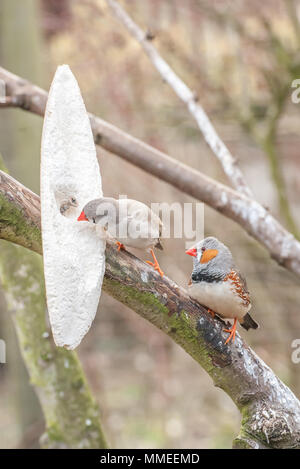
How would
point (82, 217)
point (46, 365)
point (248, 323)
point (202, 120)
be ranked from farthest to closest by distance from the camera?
point (202, 120) → point (46, 365) → point (248, 323) → point (82, 217)

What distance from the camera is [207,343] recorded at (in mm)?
1112

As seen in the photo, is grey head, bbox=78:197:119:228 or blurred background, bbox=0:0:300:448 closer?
grey head, bbox=78:197:119:228

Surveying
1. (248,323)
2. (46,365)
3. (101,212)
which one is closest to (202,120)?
(248,323)

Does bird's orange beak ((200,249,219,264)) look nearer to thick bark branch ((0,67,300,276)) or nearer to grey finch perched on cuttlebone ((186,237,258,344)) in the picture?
grey finch perched on cuttlebone ((186,237,258,344))

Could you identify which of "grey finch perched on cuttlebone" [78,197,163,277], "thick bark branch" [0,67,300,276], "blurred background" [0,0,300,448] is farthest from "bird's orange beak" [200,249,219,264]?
"blurred background" [0,0,300,448]

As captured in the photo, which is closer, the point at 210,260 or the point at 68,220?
the point at 68,220

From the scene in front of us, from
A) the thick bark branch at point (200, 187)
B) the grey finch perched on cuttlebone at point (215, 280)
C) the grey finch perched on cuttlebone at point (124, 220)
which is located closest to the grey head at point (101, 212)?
the grey finch perched on cuttlebone at point (124, 220)

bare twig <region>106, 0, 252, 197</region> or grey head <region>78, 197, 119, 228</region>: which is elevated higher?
bare twig <region>106, 0, 252, 197</region>

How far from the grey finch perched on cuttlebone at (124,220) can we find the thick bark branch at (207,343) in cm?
4

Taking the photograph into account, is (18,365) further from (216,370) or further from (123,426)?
(216,370)

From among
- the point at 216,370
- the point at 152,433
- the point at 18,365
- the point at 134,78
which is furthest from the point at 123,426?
the point at 216,370

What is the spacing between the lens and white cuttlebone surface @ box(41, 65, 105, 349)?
863 millimetres

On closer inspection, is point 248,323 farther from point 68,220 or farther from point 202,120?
point 202,120

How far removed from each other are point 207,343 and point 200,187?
69 centimetres
